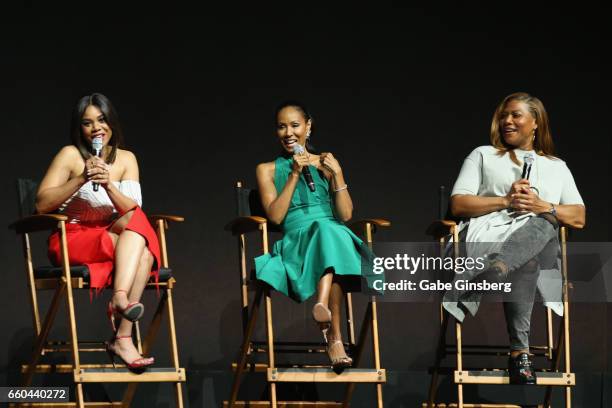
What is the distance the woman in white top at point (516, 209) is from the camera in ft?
12.9

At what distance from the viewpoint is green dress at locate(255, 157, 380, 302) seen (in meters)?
3.97

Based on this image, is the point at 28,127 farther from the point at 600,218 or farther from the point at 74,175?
the point at 600,218

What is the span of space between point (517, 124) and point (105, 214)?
1836 millimetres

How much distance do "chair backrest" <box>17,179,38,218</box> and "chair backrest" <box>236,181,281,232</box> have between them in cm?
89

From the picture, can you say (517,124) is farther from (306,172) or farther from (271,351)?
(271,351)

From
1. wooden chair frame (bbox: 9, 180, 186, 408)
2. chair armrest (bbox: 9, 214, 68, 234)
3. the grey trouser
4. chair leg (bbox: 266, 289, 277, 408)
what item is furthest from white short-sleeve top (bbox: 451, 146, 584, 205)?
chair armrest (bbox: 9, 214, 68, 234)

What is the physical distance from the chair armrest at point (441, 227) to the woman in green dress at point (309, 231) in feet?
1.00

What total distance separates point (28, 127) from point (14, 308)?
36.5 inches

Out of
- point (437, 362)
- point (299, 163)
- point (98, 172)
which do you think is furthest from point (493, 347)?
point (98, 172)

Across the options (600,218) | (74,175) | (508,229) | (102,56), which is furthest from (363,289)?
(102,56)

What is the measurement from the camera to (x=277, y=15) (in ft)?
16.9

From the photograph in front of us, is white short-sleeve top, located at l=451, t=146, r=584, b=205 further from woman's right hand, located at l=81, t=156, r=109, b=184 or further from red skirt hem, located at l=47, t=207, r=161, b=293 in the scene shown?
woman's right hand, located at l=81, t=156, r=109, b=184

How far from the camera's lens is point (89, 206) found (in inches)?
163

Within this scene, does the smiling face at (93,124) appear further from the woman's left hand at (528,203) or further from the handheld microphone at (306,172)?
the woman's left hand at (528,203)
